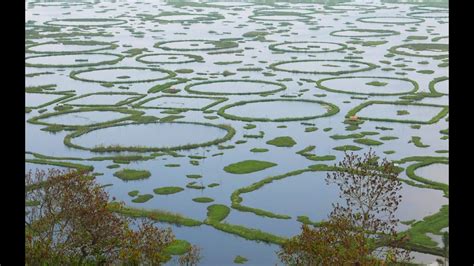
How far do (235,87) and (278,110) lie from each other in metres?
8.13

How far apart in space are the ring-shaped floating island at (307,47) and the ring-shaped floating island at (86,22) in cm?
3060

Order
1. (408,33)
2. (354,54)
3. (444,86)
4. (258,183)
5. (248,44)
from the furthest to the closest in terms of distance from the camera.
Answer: (408,33), (248,44), (354,54), (444,86), (258,183)

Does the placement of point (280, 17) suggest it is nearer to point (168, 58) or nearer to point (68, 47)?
point (168, 58)

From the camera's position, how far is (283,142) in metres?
38.8

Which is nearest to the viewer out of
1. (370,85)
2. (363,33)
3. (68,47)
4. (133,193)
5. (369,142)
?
(133,193)

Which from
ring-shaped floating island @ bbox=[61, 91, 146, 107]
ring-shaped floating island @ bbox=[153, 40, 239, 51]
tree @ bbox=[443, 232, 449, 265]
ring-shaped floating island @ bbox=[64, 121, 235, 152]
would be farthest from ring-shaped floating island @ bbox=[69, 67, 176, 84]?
tree @ bbox=[443, 232, 449, 265]

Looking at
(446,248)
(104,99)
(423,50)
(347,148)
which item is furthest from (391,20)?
(446,248)

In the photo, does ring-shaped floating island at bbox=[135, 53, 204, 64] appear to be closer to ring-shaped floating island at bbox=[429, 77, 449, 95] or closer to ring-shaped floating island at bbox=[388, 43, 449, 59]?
ring-shaped floating island at bbox=[388, 43, 449, 59]

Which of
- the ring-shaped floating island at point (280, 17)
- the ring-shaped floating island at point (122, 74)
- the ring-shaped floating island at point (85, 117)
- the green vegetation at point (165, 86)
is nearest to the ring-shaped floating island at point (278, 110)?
the ring-shaped floating island at point (85, 117)

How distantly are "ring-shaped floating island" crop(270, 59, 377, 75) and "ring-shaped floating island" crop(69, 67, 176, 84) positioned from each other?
11029mm

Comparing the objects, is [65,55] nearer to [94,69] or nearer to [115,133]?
[94,69]
